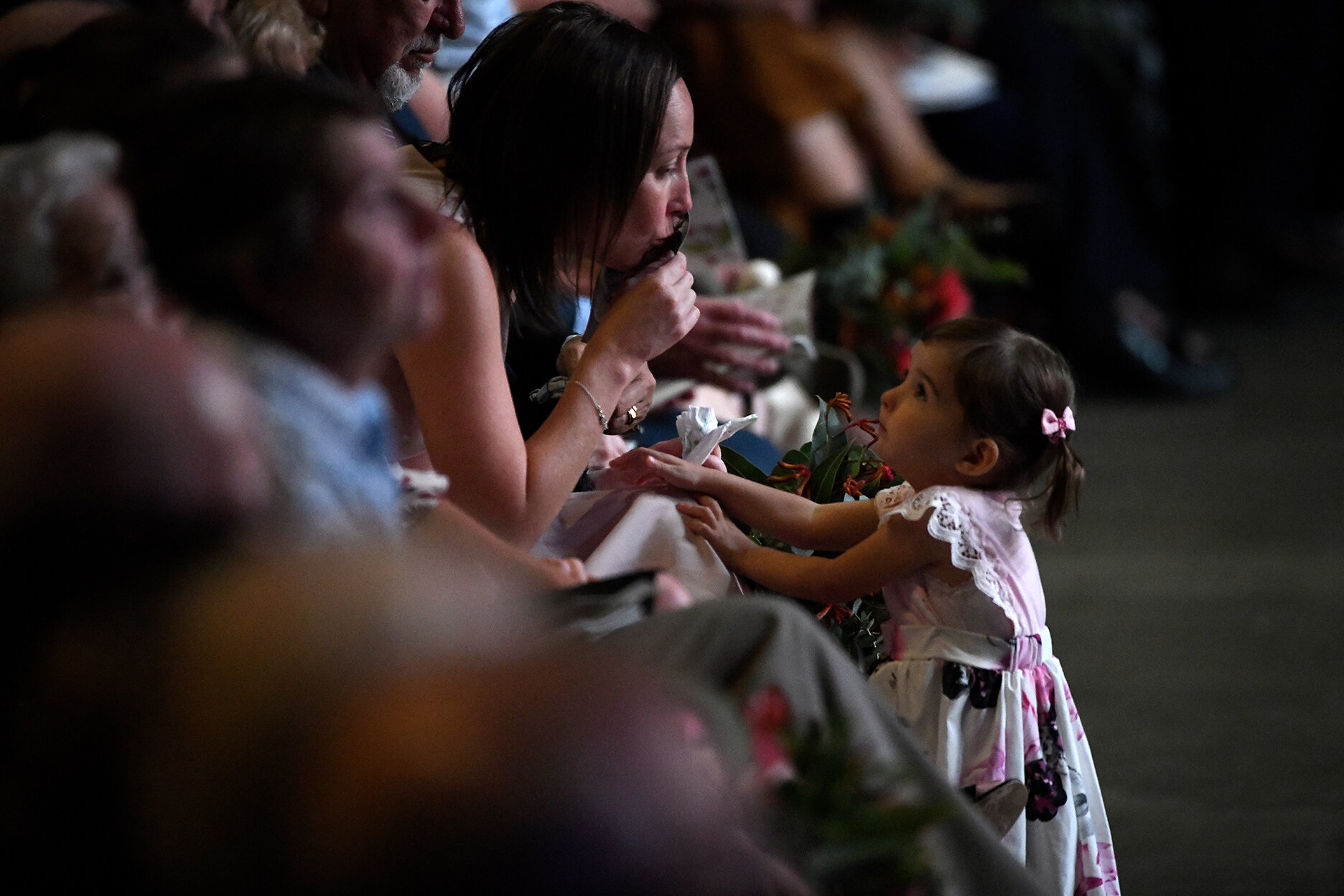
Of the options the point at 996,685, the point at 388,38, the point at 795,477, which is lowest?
the point at 996,685

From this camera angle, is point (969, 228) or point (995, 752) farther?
point (969, 228)

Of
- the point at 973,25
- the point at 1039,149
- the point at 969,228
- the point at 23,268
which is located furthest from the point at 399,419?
the point at 973,25

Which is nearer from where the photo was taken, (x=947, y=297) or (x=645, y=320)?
(x=645, y=320)

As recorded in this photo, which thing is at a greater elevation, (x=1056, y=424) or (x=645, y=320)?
(x=645, y=320)

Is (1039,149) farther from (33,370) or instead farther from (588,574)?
(33,370)

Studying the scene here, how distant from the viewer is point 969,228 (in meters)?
3.50

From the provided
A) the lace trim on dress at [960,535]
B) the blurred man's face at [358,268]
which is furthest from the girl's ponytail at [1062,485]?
the blurred man's face at [358,268]

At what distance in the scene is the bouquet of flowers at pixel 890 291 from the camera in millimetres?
2863

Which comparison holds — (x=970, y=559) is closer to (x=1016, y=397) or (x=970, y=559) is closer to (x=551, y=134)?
(x=1016, y=397)

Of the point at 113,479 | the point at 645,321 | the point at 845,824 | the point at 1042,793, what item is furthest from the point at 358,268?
the point at 1042,793

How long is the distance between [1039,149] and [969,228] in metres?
1.34

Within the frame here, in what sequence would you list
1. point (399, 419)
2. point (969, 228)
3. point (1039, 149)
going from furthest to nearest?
point (1039, 149)
point (969, 228)
point (399, 419)

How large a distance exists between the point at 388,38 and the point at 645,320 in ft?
1.53

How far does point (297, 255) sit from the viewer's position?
0.94 meters
